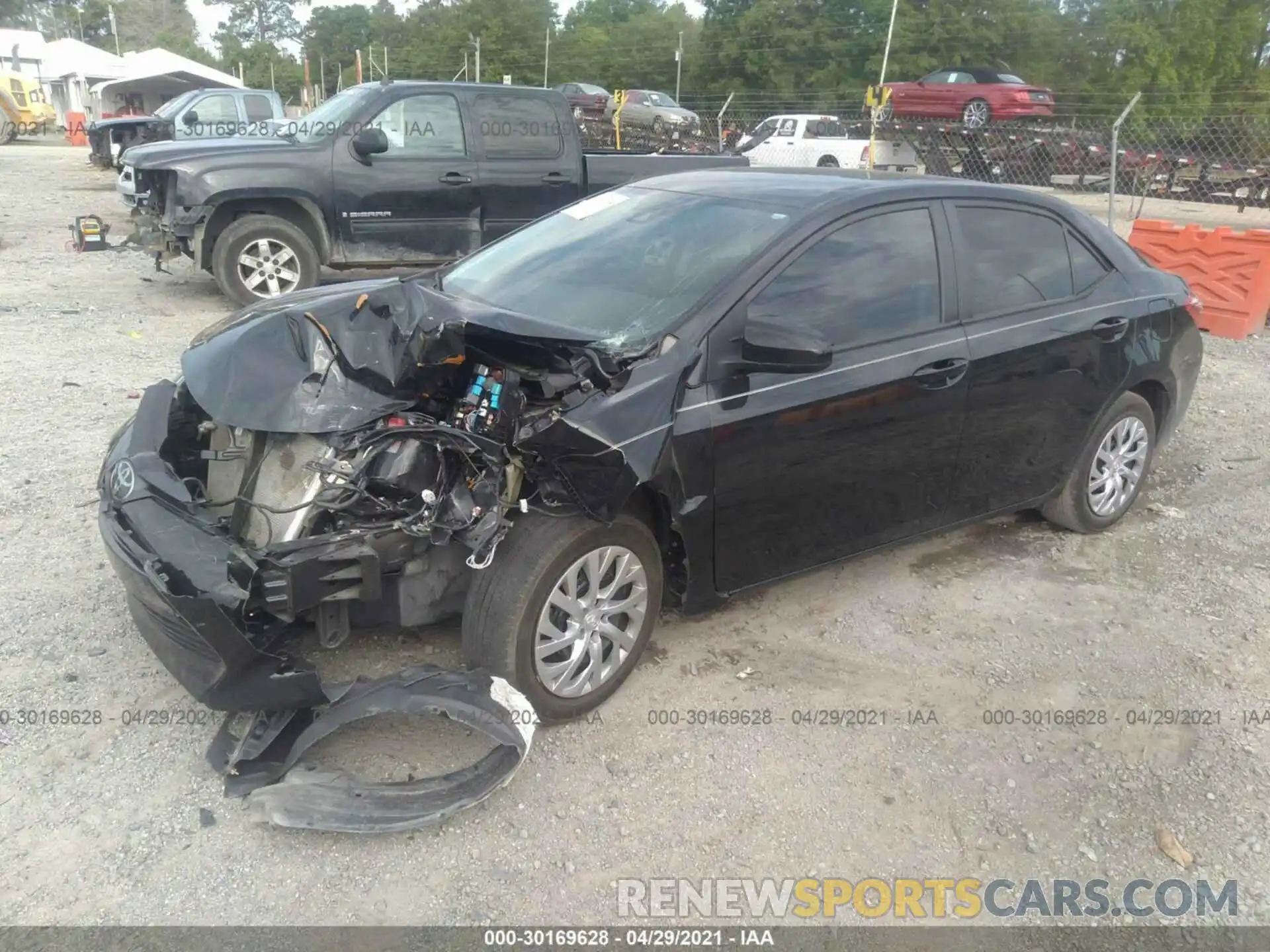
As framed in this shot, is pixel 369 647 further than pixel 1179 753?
Yes

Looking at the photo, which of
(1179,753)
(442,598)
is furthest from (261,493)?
(1179,753)

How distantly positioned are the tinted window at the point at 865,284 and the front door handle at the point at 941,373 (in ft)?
0.52

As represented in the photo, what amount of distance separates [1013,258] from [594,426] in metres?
2.34

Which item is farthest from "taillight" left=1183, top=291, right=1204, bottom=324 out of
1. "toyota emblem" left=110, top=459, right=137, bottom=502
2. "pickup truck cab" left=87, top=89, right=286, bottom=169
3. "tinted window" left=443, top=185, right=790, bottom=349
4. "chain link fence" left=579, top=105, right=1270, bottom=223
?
"pickup truck cab" left=87, top=89, right=286, bottom=169

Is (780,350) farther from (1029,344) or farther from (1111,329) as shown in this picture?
(1111,329)

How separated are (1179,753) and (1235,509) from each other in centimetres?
253

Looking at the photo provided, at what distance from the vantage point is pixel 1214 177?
17.9 m

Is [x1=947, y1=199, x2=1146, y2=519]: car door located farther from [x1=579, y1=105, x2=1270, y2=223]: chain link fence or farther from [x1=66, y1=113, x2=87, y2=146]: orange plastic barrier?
[x1=66, y1=113, x2=87, y2=146]: orange plastic barrier

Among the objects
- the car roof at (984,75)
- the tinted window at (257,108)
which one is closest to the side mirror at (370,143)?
the tinted window at (257,108)

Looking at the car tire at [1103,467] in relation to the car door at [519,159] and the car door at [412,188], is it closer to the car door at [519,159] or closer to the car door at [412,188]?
the car door at [519,159]

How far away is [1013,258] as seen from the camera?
14.0 ft

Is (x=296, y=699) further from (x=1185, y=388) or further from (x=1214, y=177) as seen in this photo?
(x=1214, y=177)

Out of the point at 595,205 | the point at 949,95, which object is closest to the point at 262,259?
the point at 595,205

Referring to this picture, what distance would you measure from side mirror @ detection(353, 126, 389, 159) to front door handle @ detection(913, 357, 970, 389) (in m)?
6.07
